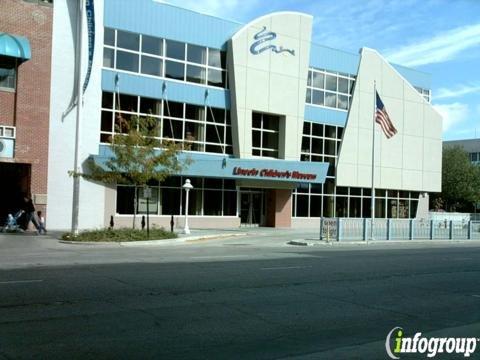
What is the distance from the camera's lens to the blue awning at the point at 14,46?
2756 centimetres

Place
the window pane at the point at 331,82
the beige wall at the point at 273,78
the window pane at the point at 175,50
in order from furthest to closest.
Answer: the window pane at the point at 331,82, the beige wall at the point at 273,78, the window pane at the point at 175,50

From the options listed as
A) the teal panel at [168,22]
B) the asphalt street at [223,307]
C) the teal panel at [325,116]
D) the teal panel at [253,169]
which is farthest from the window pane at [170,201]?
the asphalt street at [223,307]

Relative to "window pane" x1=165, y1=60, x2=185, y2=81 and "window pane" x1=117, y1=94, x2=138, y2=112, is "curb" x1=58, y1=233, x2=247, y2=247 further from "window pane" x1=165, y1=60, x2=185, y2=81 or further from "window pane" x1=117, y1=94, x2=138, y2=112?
"window pane" x1=165, y1=60, x2=185, y2=81

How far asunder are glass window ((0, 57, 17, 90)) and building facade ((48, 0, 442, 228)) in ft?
6.72

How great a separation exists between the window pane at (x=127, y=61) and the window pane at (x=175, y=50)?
211cm

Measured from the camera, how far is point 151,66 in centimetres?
3391

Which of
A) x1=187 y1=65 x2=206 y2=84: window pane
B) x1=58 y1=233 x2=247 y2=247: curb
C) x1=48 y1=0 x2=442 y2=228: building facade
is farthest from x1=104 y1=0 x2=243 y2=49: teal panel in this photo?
x1=58 y1=233 x2=247 y2=247: curb

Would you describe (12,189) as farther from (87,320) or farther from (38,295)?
(87,320)

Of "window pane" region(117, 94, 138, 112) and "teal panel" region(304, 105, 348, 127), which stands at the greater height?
"teal panel" region(304, 105, 348, 127)

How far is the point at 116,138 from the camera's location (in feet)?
84.6

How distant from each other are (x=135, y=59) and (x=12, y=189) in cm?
965

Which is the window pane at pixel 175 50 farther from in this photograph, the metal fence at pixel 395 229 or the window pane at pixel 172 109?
the metal fence at pixel 395 229

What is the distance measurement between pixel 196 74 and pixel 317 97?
1005 centimetres

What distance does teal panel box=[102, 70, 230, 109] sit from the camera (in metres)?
32.3
